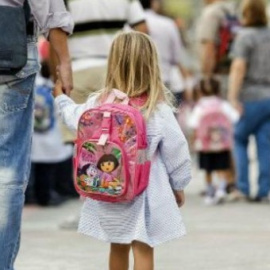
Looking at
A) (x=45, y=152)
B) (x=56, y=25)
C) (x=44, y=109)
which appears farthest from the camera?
(x=45, y=152)

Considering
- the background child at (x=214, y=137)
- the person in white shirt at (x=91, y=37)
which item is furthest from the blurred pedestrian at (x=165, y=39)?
the person in white shirt at (x=91, y=37)

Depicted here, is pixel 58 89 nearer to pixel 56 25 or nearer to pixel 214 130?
pixel 56 25

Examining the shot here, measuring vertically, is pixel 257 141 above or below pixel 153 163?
below

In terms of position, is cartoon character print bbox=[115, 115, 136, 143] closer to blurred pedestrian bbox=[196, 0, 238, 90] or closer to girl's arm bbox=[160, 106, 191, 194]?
girl's arm bbox=[160, 106, 191, 194]

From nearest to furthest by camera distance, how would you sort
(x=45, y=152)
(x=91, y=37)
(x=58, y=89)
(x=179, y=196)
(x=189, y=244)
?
(x=58, y=89), (x=179, y=196), (x=189, y=244), (x=91, y=37), (x=45, y=152)

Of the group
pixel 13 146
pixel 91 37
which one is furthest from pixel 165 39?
pixel 13 146

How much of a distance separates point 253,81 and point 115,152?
6.09 metres

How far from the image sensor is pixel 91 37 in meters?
9.58

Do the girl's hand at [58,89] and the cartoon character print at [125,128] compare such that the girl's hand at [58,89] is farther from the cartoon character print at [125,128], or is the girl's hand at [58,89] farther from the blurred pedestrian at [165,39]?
the blurred pedestrian at [165,39]

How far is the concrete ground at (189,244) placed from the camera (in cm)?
835

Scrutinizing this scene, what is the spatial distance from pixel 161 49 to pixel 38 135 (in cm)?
138

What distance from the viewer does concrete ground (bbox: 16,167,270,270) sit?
8.35 metres

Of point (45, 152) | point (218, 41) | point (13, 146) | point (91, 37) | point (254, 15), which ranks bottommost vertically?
point (45, 152)

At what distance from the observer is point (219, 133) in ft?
41.5
